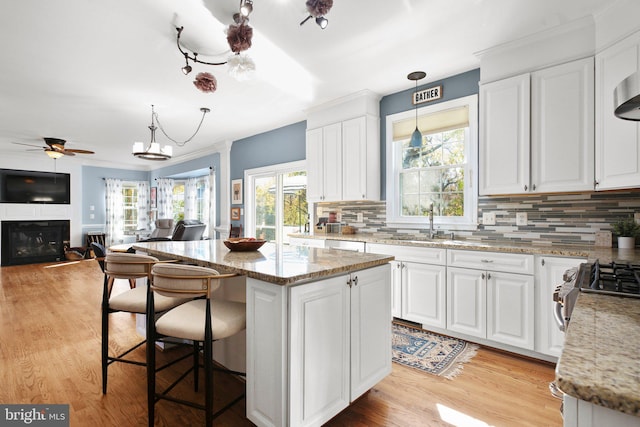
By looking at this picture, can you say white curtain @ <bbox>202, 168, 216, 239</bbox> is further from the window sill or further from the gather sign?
the gather sign

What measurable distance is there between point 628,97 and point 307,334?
1470mm

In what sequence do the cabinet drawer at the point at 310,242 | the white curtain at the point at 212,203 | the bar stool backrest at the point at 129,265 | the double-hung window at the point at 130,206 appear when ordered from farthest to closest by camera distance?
the double-hung window at the point at 130,206
the white curtain at the point at 212,203
the cabinet drawer at the point at 310,242
the bar stool backrest at the point at 129,265

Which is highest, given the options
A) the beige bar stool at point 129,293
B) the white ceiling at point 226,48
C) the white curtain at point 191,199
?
the white ceiling at point 226,48

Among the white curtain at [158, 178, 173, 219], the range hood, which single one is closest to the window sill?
the range hood

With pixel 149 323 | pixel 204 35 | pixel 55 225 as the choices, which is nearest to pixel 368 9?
pixel 204 35

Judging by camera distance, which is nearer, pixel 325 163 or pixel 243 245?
pixel 243 245

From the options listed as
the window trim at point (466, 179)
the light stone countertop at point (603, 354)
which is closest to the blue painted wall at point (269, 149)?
the window trim at point (466, 179)

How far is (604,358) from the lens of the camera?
0.61 metres

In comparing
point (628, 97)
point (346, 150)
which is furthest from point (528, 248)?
point (346, 150)

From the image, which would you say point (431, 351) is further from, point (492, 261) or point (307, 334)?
point (307, 334)

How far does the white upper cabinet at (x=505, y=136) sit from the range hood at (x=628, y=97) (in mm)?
1647

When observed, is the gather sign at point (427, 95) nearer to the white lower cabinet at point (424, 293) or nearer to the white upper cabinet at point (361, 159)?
the white upper cabinet at point (361, 159)

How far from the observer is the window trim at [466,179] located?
125 inches

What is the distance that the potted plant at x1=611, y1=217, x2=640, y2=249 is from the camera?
2.29 m
